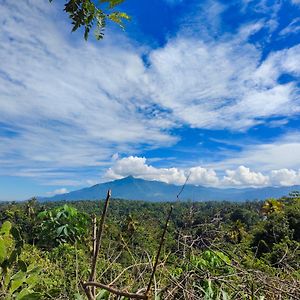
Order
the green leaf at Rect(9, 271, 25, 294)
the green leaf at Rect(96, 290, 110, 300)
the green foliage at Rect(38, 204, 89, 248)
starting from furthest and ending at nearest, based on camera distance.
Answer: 1. the green foliage at Rect(38, 204, 89, 248)
2. the green leaf at Rect(96, 290, 110, 300)
3. the green leaf at Rect(9, 271, 25, 294)

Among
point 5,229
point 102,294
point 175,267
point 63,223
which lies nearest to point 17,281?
point 5,229

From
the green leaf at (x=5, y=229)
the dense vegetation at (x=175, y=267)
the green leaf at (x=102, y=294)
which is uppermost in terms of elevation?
the green leaf at (x=5, y=229)

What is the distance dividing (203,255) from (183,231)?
2.37ft

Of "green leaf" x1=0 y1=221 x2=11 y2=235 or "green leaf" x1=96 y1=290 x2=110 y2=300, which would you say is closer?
"green leaf" x1=0 y1=221 x2=11 y2=235

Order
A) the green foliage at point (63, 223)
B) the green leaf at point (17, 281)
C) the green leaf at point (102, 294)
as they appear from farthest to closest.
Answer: the green foliage at point (63, 223), the green leaf at point (102, 294), the green leaf at point (17, 281)

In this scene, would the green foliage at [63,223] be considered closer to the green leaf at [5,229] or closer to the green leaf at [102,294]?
the green leaf at [102,294]

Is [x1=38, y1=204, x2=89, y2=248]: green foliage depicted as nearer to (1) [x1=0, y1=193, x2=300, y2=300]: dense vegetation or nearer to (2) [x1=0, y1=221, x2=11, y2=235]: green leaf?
(1) [x1=0, y1=193, x2=300, y2=300]: dense vegetation

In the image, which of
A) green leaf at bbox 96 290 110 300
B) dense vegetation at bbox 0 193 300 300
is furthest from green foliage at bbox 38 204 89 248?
green leaf at bbox 96 290 110 300

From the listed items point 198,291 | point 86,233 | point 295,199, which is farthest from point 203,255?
point 295,199

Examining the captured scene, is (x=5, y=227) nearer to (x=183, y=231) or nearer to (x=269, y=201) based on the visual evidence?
(x=183, y=231)

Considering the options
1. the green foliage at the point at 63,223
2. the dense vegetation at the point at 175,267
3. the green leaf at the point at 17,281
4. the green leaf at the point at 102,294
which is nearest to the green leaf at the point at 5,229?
the dense vegetation at the point at 175,267

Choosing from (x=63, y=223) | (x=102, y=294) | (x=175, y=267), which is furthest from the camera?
(x=63, y=223)

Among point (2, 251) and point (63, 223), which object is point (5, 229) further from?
point (63, 223)

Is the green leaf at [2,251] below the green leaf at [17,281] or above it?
above
